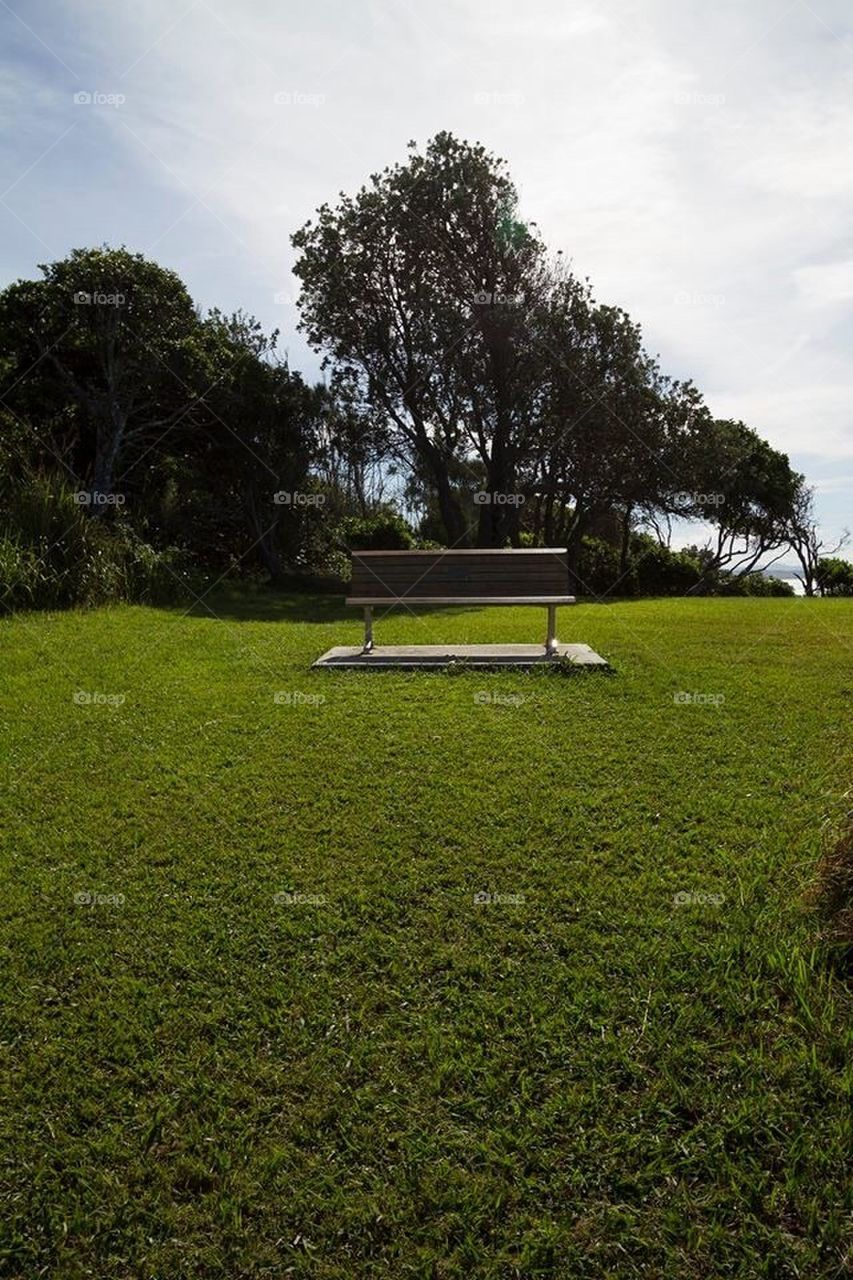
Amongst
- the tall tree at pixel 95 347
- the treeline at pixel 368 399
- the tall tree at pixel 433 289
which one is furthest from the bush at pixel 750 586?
the tall tree at pixel 95 347

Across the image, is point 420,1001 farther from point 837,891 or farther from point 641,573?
point 641,573

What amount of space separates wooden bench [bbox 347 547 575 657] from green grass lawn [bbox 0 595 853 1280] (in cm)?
213

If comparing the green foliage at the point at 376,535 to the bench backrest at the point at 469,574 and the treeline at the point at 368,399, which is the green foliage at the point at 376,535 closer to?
the treeline at the point at 368,399

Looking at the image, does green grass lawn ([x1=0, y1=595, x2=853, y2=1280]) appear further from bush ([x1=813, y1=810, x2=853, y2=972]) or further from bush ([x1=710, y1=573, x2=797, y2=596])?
bush ([x1=710, y1=573, x2=797, y2=596])

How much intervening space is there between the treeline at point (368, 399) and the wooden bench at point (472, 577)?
19.8 ft

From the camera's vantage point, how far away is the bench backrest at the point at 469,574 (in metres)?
7.27

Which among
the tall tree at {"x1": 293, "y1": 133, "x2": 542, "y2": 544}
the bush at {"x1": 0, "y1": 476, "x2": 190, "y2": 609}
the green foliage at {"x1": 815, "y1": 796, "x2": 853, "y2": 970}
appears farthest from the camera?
the tall tree at {"x1": 293, "y1": 133, "x2": 542, "y2": 544}

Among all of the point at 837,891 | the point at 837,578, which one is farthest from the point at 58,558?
the point at 837,578

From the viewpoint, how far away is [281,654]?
780cm

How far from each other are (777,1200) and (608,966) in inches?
36.1

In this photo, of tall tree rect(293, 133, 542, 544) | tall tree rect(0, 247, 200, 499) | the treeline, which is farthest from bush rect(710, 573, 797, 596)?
tall tree rect(0, 247, 200, 499)

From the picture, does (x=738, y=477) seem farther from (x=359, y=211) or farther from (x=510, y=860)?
(x=510, y=860)

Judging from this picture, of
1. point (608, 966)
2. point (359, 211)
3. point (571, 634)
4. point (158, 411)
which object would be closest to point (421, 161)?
point (359, 211)

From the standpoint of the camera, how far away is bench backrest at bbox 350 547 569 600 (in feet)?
23.8
